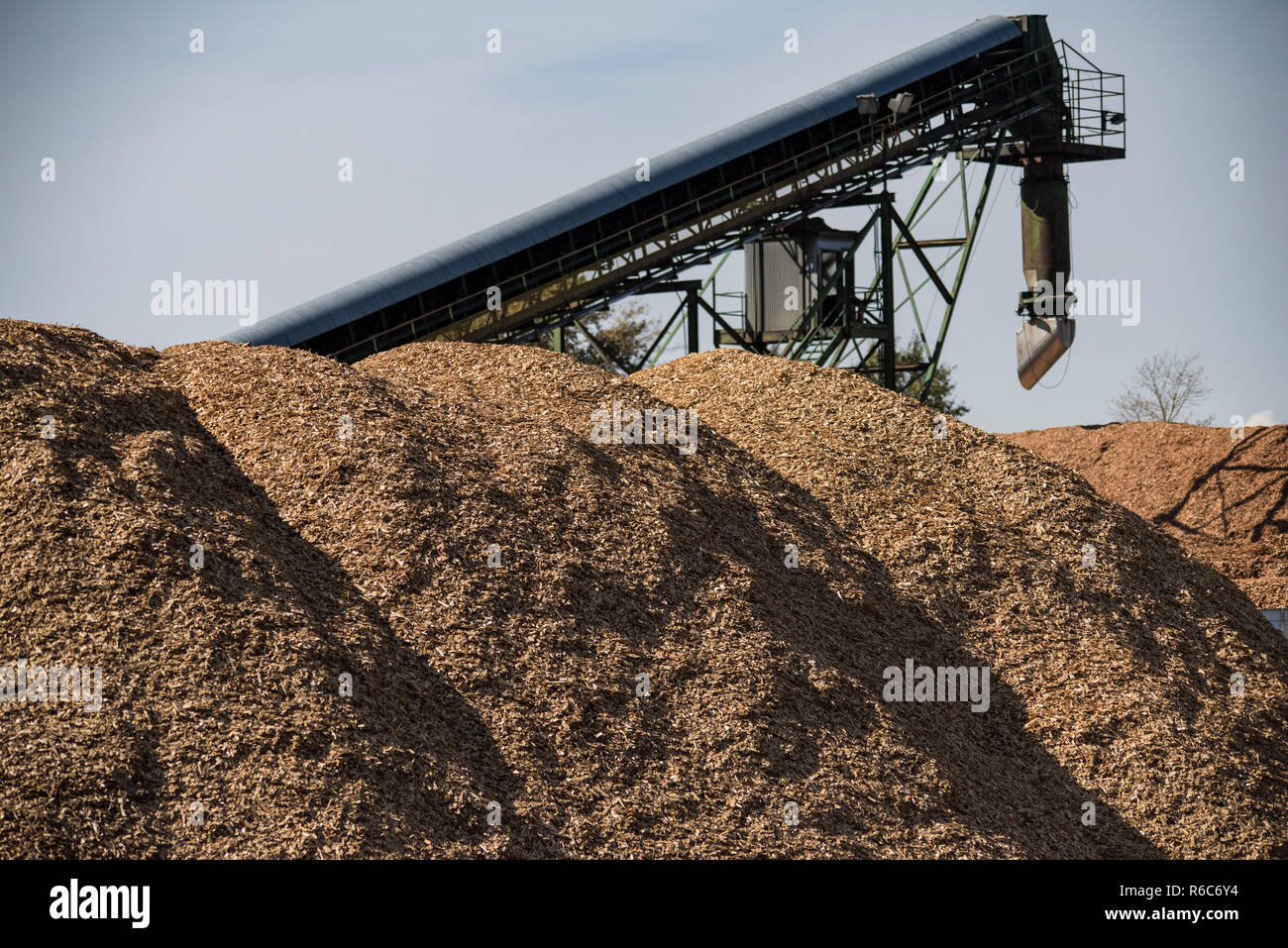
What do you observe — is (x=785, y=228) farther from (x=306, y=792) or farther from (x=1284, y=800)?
(x=306, y=792)

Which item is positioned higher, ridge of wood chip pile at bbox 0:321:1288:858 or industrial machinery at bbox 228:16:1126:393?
industrial machinery at bbox 228:16:1126:393

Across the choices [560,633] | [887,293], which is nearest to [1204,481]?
[887,293]

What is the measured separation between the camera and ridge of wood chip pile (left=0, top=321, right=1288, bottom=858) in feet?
31.2

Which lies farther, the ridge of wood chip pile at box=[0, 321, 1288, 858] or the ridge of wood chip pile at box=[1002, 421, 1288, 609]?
the ridge of wood chip pile at box=[1002, 421, 1288, 609]

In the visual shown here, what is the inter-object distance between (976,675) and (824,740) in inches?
94.3

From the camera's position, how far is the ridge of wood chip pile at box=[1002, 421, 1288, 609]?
2223cm

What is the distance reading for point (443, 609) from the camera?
11273 millimetres

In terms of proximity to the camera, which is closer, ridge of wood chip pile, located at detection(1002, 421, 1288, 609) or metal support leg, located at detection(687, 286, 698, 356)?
ridge of wood chip pile, located at detection(1002, 421, 1288, 609)

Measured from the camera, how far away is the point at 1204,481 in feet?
81.0

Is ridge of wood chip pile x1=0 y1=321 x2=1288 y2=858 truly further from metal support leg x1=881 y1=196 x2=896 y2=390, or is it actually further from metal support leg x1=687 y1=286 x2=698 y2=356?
metal support leg x1=881 y1=196 x2=896 y2=390

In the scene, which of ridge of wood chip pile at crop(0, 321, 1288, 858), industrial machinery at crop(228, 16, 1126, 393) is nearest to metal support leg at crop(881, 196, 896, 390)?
industrial machinery at crop(228, 16, 1126, 393)

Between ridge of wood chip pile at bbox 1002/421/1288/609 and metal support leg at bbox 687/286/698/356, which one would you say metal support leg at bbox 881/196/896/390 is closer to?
ridge of wood chip pile at bbox 1002/421/1288/609

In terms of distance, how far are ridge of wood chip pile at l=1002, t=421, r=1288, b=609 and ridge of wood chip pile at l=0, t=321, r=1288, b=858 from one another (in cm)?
736

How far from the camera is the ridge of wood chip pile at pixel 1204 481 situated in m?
22.2
